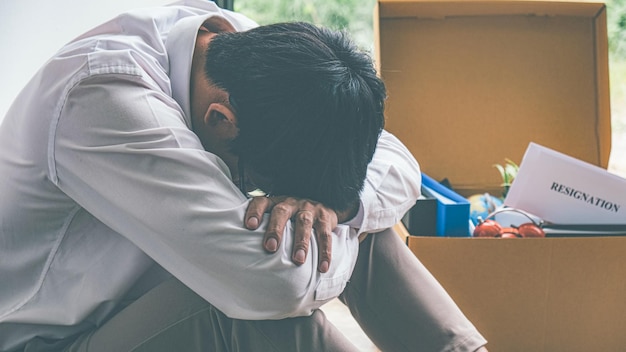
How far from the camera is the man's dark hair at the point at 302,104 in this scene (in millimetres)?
794

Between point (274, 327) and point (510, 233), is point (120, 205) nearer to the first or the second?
point (274, 327)

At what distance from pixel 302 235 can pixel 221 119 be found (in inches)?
6.3

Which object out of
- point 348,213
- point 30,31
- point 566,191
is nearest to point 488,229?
point 566,191

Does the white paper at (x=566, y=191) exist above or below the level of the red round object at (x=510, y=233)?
above

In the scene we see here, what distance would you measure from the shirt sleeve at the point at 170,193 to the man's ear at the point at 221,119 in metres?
0.05

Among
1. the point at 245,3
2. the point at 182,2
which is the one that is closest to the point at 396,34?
the point at 245,3

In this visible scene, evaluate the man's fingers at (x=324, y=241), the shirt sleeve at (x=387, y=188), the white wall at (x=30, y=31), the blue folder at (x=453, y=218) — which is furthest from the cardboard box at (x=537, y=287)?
the white wall at (x=30, y=31)

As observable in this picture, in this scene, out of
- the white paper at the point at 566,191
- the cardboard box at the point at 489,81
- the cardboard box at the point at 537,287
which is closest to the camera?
the cardboard box at the point at 537,287

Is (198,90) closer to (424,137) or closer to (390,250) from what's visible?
(390,250)

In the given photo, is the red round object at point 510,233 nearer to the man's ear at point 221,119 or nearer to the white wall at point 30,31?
the man's ear at point 221,119

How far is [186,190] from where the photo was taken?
0.75 m

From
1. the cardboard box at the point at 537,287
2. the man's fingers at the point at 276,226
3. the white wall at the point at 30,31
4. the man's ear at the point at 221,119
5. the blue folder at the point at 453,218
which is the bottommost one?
the cardboard box at the point at 537,287

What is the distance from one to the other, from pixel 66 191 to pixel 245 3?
3.96 feet

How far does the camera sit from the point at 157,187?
29.6 inches
